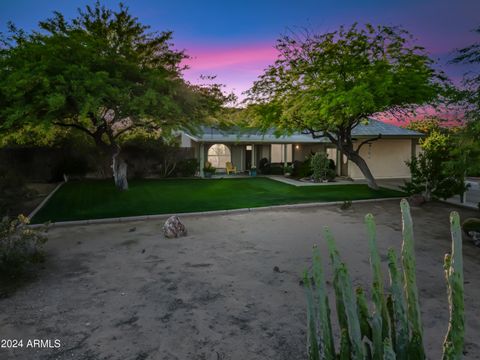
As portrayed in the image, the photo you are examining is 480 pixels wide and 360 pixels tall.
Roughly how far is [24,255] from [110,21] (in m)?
13.7

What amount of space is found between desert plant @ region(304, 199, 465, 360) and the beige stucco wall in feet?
71.0

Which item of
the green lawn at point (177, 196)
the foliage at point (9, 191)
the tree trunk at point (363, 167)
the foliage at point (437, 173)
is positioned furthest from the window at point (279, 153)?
the foliage at point (9, 191)

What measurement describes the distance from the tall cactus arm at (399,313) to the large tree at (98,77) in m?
10.9

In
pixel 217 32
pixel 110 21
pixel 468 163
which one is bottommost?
pixel 468 163

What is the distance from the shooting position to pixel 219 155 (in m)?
28.0

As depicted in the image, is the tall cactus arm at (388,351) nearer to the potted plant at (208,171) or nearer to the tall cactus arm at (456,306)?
the tall cactus arm at (456,306)

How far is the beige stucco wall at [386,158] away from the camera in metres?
23.4

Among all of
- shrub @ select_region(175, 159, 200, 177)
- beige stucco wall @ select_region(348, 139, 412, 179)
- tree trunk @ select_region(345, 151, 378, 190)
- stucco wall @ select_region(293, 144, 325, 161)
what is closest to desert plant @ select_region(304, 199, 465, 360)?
tree trunk @ select_region(345, 151, 378, 190)

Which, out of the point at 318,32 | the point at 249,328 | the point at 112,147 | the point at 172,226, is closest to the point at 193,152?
the point at 112,147

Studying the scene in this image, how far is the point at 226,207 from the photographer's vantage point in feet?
43.0

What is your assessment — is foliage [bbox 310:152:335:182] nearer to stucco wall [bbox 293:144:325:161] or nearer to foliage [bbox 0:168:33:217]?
stucco wall [bbox 293:144:325:161]

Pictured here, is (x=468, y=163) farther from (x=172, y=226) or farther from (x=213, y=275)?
(x=172, y=226)

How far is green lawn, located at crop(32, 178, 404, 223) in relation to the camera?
12195mm

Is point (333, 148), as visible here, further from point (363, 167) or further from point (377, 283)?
point (377, 283)
